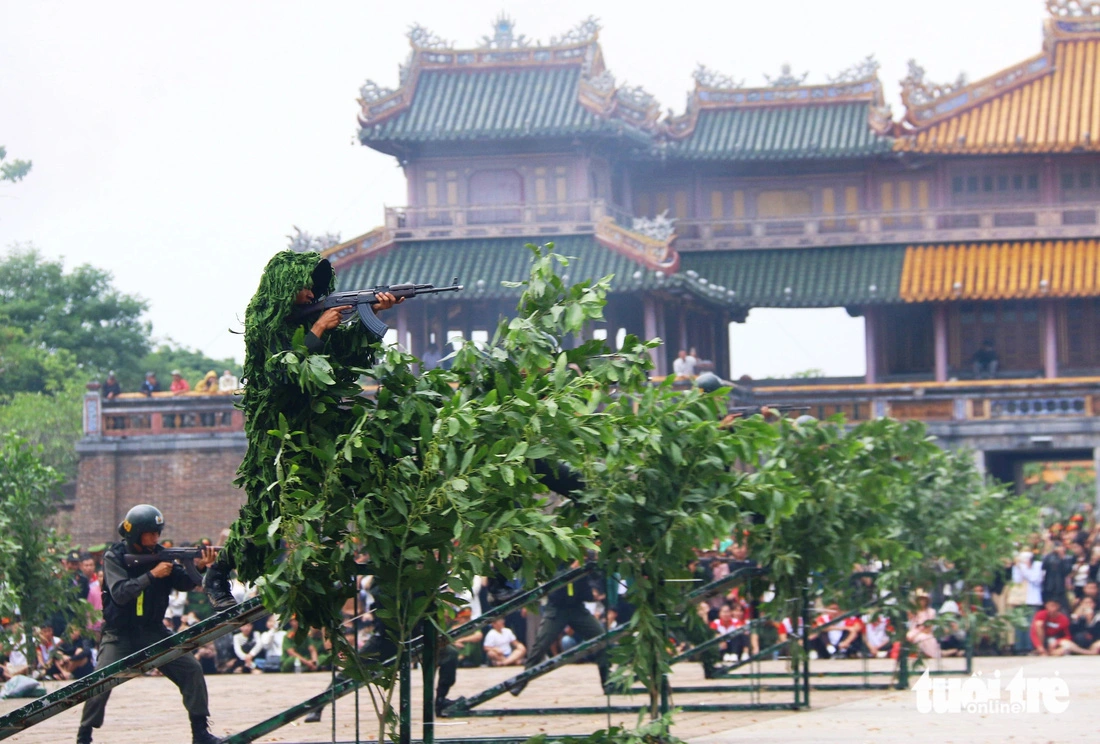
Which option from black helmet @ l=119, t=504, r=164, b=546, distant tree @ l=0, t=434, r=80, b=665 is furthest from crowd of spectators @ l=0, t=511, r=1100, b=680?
black helmet @ l=119, t=504, r=164, b=546

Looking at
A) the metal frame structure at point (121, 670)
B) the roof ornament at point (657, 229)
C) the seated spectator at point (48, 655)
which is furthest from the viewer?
the roof ornament at point (657, 229)

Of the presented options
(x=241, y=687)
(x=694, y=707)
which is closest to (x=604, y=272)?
(x=241, y=687)

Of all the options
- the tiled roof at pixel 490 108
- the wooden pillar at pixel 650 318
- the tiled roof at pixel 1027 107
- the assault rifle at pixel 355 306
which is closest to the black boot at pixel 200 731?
the assault rifle at pixel 355 306

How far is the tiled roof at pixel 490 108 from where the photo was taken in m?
32.2

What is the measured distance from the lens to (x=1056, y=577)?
751 inches

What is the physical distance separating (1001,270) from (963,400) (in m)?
4.11

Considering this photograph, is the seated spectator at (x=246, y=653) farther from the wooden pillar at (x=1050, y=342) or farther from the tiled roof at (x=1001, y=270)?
the wooden pillar at (x=1050, y=342)

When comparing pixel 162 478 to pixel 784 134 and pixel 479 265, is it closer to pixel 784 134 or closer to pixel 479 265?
pixel 479 265

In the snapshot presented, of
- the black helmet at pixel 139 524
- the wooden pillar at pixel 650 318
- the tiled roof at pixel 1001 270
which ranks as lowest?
the black helmet at pixel 139 524

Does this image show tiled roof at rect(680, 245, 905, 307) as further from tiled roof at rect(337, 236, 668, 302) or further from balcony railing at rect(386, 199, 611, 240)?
balcony railing at rect(386, 199, 611, 240)

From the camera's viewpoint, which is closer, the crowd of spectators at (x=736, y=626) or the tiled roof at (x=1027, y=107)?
the crowd of spectators at (x=736, y=626)

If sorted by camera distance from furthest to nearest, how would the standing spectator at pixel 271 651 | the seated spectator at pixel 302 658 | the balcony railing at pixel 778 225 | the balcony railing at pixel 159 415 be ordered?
the balcony railing at pixel 778 225, the balcony railing at pixel 159 415, the standing spectator at pixel 271 651, the seated spectator at pixel 302 658

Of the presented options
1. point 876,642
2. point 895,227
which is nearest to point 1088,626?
point 876,642

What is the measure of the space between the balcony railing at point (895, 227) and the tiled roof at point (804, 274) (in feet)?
0.66
